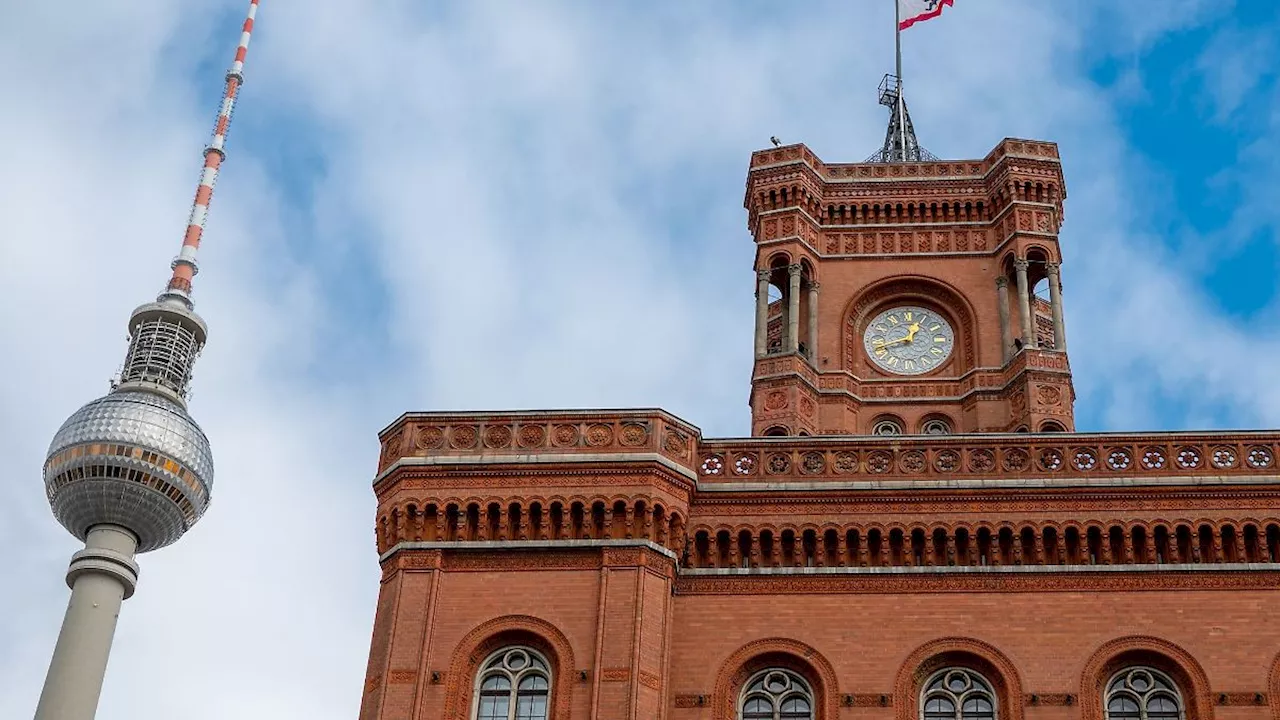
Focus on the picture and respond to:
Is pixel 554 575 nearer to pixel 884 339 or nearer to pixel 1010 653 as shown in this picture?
pixel 1010 653

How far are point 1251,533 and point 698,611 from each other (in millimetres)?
11394

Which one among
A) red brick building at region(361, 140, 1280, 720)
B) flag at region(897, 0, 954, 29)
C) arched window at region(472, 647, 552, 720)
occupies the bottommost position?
arched window at region(472, 647, 552, 720)

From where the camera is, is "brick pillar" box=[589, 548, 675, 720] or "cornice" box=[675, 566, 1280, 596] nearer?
"brick pillar" box=[589, 548, 675, 720]

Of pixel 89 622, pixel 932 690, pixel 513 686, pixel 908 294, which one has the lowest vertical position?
pixel 513 686

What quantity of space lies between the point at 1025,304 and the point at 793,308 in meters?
6.71

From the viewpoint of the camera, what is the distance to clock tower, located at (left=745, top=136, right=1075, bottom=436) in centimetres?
4516

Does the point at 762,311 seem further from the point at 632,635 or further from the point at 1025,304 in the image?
the point at 632,635

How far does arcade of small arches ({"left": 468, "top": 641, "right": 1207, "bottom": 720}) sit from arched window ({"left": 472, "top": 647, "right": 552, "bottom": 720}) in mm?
19

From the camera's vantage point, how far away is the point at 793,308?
47.2 m

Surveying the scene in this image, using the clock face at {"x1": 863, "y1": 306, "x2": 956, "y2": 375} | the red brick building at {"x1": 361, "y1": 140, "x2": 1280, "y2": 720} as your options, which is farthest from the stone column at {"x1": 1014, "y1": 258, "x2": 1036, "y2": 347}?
the red brick building at {"x1": 361, "y1": 140, "x2": 1280, "y2": 720}

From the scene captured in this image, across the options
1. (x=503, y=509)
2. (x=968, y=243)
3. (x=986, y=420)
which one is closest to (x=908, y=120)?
(x=968, y=243)

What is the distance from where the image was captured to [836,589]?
107 ft

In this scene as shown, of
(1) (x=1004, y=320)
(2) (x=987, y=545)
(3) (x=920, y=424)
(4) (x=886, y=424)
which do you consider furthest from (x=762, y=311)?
(2) (x=987, y=545)

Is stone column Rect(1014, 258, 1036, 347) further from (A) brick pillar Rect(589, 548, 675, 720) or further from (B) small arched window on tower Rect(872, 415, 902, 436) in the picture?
(A) brick pillar Rect(589, 548, 675, 720)
